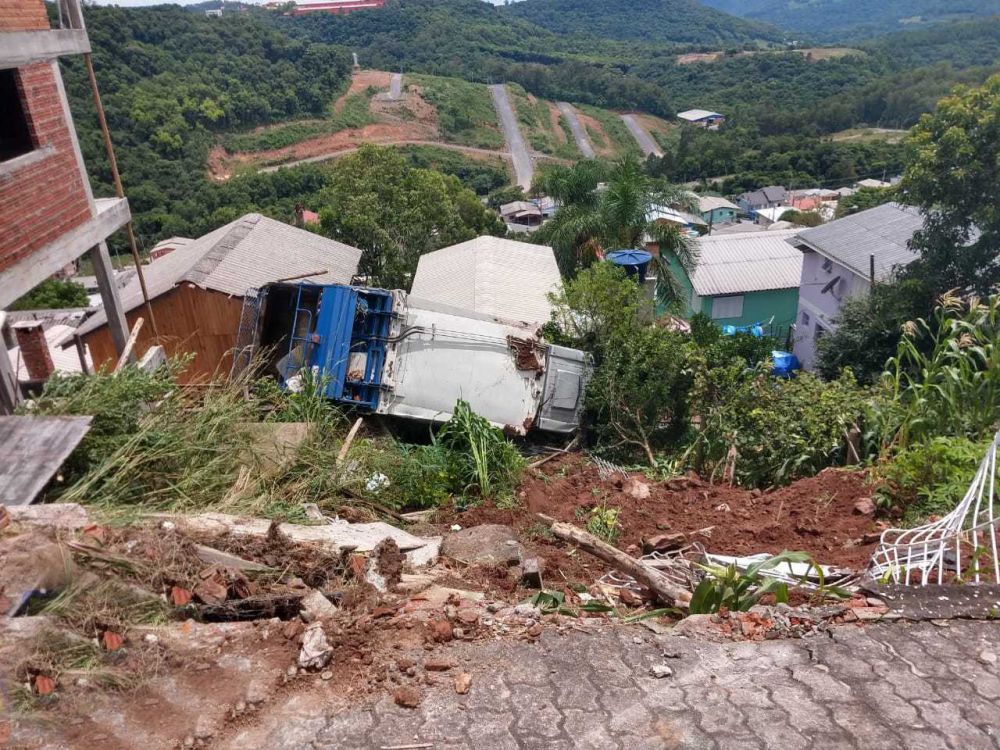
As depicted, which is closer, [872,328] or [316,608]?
[316,608]

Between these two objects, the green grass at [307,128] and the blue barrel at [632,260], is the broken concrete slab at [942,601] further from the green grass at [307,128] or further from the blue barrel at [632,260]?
the green grass at [307,128]

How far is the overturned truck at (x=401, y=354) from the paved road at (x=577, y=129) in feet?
204

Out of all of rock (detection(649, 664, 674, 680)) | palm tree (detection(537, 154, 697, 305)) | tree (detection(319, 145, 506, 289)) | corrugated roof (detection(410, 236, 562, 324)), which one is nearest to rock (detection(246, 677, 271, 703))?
rock (detection(649, 664, 674, 680))

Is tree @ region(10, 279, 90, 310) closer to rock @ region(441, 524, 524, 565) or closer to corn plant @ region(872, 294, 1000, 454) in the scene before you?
rock @ region(441, 524, 524, 565)

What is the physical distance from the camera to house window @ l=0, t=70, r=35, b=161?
6719 millimetres

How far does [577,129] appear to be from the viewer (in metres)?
79.3

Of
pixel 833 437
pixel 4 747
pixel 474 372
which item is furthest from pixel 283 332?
pixel 4 747

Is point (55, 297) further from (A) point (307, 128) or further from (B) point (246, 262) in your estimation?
(A) point (307, 128)

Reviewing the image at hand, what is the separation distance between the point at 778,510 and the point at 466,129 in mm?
A: 71485

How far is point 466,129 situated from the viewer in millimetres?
72625

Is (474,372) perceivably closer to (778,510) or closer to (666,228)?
(778,510)

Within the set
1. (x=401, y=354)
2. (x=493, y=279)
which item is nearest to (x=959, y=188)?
(x=493, y=279)

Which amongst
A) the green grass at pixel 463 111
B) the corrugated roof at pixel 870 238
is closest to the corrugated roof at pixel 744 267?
the corrugated roof at pixel 870 238

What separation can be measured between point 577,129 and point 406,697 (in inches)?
3221
